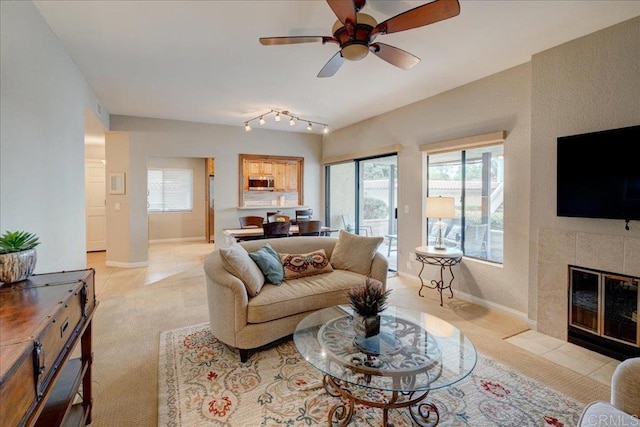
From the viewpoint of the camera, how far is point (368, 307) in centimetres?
190

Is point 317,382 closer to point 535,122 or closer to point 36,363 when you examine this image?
point 36,363

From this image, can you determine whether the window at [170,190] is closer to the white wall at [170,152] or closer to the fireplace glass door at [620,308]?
the white wall at [170,152]

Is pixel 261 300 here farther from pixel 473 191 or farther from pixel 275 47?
pixel 473 191

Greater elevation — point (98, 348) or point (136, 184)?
point (136, 184)

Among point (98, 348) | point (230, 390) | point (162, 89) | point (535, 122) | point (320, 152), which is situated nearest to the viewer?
point (230, 390)

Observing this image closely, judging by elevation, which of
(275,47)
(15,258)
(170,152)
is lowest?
(15,258)

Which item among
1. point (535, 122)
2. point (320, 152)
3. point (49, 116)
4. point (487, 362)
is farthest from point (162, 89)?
point (487, 362)

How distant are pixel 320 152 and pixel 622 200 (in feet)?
18.2

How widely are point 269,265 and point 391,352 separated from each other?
1.50 m

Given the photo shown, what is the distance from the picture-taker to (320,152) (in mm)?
7270

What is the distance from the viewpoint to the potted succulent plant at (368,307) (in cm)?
190

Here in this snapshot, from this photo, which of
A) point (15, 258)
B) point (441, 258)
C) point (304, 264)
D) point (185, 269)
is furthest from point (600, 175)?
point (185, 269)

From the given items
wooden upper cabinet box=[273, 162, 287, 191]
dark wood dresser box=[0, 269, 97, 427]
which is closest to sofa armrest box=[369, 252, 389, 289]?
dark wood dresser box=[0, 269, 97, 427]

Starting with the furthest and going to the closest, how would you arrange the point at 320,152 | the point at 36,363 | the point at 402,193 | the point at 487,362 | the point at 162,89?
the point at 320,152 → the point at 402,193 → the point at 162,89 → the point at 487,362 → the point at 36,363
